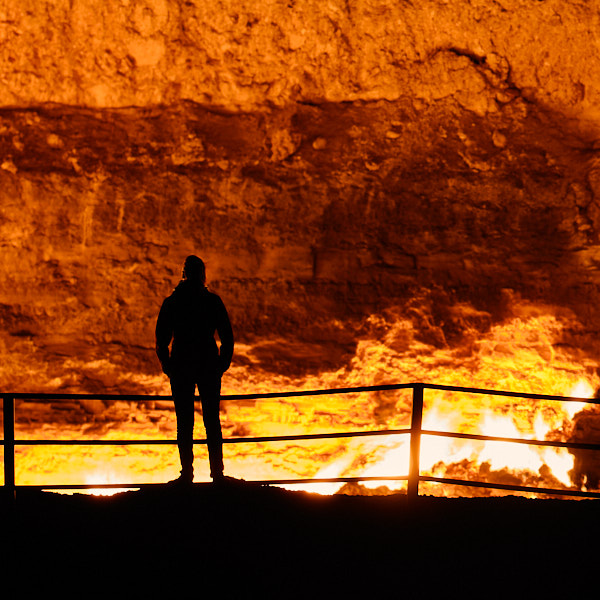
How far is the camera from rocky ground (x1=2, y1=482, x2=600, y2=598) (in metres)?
3.26

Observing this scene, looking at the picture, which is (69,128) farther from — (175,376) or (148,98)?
(175,376)

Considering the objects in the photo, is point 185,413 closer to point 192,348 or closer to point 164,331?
point 192,348

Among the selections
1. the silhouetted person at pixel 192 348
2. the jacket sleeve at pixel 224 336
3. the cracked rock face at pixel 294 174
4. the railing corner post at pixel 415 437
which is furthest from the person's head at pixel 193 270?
the cracked rock face at pixel 294 174

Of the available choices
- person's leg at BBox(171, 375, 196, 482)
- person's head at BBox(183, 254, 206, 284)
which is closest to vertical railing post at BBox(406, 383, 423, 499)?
person's leg at BBox(171, 375, 196, 482)

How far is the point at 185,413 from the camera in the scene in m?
4.24

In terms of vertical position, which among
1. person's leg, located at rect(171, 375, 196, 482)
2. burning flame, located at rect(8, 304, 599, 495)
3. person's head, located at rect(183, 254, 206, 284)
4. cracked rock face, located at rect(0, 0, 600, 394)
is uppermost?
cracked rock face, located at rect(0, 0, 600, 394)

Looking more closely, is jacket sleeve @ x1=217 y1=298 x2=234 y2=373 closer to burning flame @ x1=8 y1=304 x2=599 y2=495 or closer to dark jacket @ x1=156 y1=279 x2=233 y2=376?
dark jacket @ x1=156 y1=279 x2=233 y2=376

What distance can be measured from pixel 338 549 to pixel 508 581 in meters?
0.89

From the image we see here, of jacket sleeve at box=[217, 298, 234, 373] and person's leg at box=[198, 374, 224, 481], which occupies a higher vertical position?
jacket sleeve at box=[217, 298, 234, 373]

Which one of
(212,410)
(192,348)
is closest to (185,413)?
(212,410)

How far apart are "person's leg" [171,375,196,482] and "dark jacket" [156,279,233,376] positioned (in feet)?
0.30

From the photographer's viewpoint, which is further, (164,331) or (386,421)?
(386,421)

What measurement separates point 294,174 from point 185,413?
166 inches

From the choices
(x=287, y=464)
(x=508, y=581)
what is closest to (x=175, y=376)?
(x=508, y=581)
